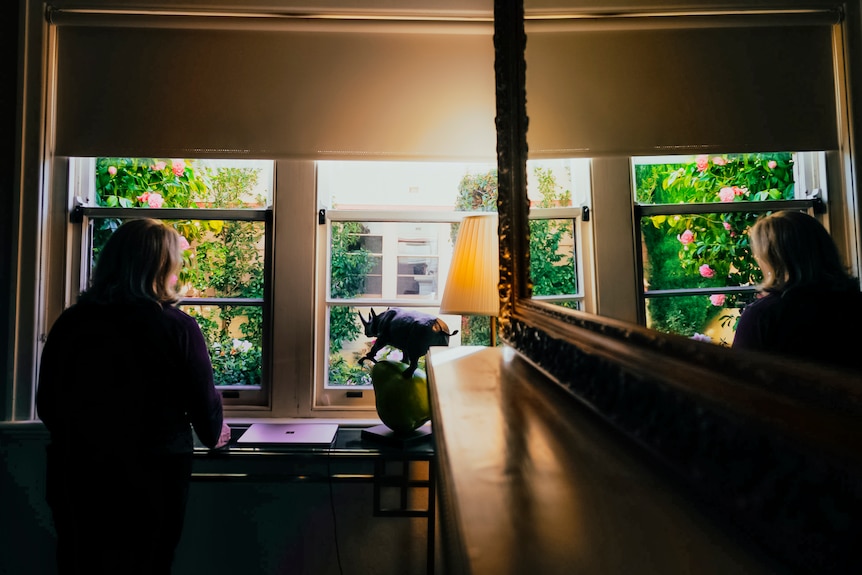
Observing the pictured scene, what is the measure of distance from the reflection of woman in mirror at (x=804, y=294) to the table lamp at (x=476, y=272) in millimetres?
1224

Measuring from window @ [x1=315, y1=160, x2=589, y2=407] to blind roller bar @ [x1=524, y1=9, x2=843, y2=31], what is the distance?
4.56ft

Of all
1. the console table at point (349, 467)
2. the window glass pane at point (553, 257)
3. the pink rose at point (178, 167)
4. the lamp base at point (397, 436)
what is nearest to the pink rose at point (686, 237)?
the window glass pane at point (553, 257)

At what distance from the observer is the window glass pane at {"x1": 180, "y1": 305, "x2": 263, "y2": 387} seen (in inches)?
75.3

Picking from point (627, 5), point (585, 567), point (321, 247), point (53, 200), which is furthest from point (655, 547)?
point (53, 200)

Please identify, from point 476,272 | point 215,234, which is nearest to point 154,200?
point 215,234

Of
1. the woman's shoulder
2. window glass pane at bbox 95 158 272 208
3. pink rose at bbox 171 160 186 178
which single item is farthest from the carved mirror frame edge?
pink rose at bbox 171 160 186 178

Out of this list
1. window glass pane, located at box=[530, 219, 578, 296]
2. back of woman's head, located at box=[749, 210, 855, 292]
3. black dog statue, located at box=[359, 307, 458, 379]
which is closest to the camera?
back of woman's head, located at box=[749, 210, 855, 292]

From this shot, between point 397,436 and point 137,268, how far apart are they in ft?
3.32

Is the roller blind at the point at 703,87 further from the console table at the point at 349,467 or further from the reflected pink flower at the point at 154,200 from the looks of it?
the reflected pink flower at the point at 154,200

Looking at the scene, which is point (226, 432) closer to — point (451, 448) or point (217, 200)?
point (217, 200)

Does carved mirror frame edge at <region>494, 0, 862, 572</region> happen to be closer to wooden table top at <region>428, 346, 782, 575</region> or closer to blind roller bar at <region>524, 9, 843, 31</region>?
wooden table top at <region>428, 346, 782, 575</region>

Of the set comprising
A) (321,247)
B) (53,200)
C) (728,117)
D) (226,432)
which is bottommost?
(226,432)

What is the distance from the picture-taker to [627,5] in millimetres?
492

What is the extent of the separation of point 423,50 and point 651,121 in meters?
1.69
